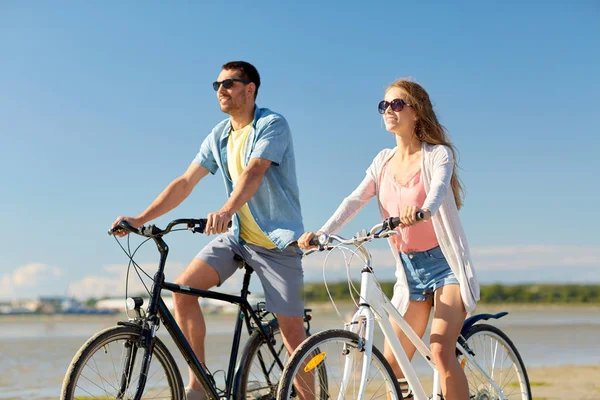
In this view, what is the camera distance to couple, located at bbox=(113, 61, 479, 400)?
4008 mm

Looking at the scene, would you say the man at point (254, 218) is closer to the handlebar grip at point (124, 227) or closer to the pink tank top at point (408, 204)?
the handlebar grip at point (124, 227)

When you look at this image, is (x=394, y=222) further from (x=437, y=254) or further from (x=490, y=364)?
(x=490, y=364)

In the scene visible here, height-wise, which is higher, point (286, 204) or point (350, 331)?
point (286, 204)

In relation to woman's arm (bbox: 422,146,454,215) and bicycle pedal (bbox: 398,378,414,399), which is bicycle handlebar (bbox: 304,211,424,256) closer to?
woman's arm (bbox: 422,146,454,215)

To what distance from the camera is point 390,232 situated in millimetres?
3625

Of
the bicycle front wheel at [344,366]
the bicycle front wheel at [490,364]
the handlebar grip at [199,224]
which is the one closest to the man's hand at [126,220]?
the handlebar grip at [199,224]

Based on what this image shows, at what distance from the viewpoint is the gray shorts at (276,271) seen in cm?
448

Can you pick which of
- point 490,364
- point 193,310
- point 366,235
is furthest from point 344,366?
point 490,364

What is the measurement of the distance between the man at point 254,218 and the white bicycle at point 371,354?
0.43m

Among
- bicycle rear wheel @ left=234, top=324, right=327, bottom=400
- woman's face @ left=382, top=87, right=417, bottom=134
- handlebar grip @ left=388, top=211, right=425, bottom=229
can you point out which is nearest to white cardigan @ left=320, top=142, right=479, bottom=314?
woman's face @ left=382, top=87, right=417, bottom=134

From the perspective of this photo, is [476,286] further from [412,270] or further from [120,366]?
[120,366]

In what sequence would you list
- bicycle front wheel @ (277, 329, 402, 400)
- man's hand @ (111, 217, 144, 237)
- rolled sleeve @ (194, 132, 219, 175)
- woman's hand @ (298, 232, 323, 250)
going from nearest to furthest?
bicycle front wheel @ (277, 329, 402, 400)
woman's hand @ (298, 232, 323, 250)
man's hand @ (111, 217, 144, 237)
rolled sleeve @ (194, 132, 219, 175)

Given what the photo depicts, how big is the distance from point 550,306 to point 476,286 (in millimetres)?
50404

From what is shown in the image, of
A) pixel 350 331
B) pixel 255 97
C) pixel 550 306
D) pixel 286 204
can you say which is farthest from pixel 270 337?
pixel 550 306
